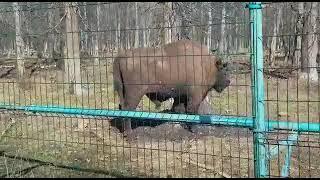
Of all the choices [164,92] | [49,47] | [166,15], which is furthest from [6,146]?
[166,15]

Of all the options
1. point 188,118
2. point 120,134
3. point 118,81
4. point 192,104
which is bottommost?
point 120,134

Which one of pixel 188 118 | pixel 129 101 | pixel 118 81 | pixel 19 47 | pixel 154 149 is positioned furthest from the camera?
pixel 118 81

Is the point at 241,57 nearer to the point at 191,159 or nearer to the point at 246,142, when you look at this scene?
the point at 191,159

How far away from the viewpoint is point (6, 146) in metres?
9.39

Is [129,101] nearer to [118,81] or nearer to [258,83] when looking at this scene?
[118,81]

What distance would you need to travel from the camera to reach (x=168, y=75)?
383 inches

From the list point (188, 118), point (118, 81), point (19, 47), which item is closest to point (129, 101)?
point (118, 81)

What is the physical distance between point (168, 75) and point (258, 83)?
452 centimetres

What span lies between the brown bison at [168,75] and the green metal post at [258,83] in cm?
292

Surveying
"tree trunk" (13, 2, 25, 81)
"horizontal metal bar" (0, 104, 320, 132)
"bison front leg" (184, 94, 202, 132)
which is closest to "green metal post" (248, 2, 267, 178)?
"horizontal metal bar" (0, 104, 320, 132)

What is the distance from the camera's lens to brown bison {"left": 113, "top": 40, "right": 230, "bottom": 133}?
887cm

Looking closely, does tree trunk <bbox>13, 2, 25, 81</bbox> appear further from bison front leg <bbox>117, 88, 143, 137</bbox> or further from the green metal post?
the green metal post

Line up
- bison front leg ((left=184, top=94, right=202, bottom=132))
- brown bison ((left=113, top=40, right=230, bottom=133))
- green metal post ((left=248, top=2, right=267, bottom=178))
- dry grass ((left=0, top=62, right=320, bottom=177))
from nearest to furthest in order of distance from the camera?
1. green metal post ((left=248, top=2, right=267, bottom=178))
2. dry grass ((left=0, top=62, right=320, bottom=177))
3. brown bison ((left=113, top=40, right=230, bottom=133))
4. bison front leg ((left=184, top=94, right=202, bottom=132))

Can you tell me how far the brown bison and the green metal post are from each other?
2.92 metres
